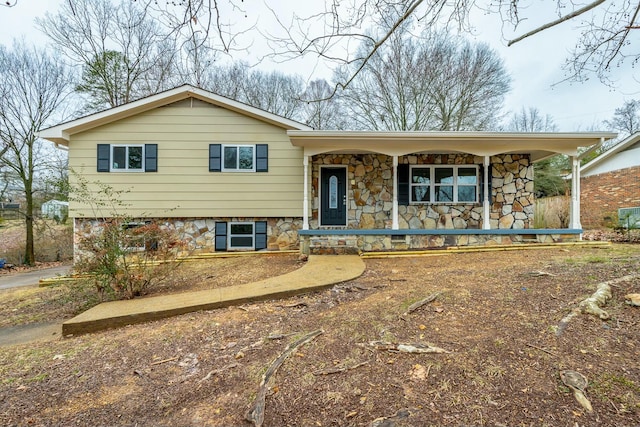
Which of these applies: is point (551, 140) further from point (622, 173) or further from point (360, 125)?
point (360, 125)

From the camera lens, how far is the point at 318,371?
83.7 inches

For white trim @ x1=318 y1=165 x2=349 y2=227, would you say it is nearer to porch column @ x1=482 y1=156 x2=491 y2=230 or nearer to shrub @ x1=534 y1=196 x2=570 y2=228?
porch column @ x1=482 y1=156 x2=491 y2=230

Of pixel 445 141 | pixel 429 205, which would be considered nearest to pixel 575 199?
pixel 429 205

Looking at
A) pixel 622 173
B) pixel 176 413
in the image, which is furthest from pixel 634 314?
pixel 622 173

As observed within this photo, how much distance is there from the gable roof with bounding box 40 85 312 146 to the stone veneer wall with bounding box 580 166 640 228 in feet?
42.0

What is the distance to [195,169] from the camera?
828 cm

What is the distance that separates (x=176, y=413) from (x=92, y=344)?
166 cm

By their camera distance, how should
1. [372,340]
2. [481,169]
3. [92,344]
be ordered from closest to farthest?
[372,340]
[92,344]
[481,169]

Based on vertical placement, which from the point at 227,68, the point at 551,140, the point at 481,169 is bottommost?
the point at 481,169

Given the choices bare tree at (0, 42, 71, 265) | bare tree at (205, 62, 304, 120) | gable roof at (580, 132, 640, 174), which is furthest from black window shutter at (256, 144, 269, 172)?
gable roof at (580, 132, 640, 174)

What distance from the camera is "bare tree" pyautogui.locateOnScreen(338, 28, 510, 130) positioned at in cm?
1413

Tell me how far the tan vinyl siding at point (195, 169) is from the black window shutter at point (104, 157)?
119 millimetres

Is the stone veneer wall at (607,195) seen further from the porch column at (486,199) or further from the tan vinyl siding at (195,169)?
the tan vinyl siding at (195,169)

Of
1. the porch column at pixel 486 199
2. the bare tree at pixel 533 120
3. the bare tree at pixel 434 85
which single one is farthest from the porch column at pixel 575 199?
the bare tree at pixel 533 120
